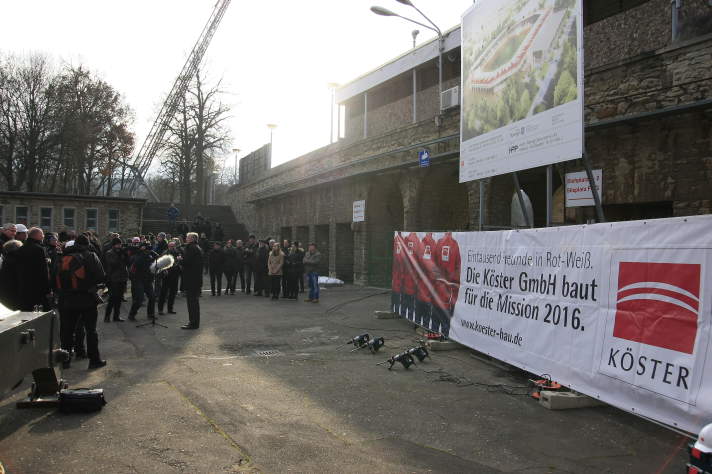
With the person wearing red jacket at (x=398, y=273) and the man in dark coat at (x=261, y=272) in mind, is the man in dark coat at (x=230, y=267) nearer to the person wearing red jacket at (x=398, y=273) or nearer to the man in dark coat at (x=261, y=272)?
the man in dark coat at (x=261, y=272)

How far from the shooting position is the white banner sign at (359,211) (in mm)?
20859

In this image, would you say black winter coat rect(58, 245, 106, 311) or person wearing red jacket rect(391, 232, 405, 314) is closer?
black winter coat rect(58, 245, 106, 311)

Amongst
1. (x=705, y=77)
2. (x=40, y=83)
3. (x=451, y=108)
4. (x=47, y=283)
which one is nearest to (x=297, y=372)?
(x=47, y=283)

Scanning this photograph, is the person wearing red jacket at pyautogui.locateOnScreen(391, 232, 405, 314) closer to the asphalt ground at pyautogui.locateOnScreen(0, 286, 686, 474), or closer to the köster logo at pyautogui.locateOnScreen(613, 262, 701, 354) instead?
the asphalt ground at pyautogui.locateOnScreen(0, 286, 686, 474)

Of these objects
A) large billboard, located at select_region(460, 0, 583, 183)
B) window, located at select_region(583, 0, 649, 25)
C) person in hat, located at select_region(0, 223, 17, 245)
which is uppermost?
window, located at select_region(583, 0, 649, 25)

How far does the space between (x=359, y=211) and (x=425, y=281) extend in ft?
38.1

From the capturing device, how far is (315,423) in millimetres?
4965

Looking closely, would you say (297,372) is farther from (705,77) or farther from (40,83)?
(40,83)

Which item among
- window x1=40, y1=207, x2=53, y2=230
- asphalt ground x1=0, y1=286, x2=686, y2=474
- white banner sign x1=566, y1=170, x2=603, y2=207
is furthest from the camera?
window x1=40, y1=207, x2=53, y2=230

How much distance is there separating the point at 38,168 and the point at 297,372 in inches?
1473

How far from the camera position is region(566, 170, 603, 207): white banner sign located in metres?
10.9

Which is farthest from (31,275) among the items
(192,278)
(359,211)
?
(359,211)

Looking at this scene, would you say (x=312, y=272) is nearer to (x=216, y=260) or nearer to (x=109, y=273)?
(x=216, y=260)

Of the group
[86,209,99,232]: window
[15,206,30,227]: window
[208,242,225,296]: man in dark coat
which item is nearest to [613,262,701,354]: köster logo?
[208,242,225,296]: man in dark coat
